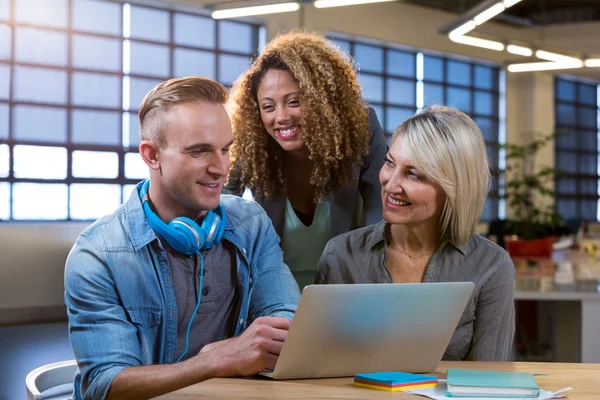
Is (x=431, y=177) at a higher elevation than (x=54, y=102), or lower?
lower

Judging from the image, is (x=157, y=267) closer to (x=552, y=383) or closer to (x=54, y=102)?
(x=552, y=383)

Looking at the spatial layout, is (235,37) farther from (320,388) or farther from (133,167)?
(320,388)

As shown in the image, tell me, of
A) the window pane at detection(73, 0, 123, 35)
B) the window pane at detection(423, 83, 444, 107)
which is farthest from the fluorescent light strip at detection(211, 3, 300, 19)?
the window pane at detection(423, 83, 444, 107)

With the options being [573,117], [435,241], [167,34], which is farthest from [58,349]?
[573,117]

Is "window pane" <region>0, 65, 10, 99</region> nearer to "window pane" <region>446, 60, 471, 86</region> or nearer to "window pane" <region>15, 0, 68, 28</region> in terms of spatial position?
"window pane" <region>15, 0, 68, 28</region>

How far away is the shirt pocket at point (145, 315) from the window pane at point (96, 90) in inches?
299

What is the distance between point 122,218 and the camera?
1.76 metres

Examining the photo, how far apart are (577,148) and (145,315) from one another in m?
13.9

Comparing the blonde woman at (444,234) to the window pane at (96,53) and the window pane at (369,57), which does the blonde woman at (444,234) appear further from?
the window pane at (369,57)

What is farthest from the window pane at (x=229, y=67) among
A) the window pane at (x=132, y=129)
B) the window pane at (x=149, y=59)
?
the window pane at (x=132, y=129)

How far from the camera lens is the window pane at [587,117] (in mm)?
14633

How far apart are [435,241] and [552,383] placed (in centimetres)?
69

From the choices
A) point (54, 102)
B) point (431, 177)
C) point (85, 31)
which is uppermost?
point (85, 31)

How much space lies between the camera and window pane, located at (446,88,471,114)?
42.3 feet
